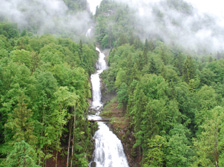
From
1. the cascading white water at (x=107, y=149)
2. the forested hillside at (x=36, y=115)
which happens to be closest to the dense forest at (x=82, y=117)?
the forested hillside at (x=36, y=115)

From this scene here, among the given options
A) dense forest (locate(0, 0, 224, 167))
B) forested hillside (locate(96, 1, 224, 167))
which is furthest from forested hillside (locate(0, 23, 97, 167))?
forested hillside (locate(96, 1, 224, 167))

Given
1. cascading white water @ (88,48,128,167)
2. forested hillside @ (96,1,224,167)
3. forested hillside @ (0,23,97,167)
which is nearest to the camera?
forested hillside @ (0,23,97,167)

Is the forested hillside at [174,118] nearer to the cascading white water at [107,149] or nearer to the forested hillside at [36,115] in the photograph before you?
the cascading white water at [107,149]

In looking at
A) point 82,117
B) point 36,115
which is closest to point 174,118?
point 82,117

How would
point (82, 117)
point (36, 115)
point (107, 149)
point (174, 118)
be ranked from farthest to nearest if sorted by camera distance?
point (107, 149), point (174, 118), point (82, 117), point (36, 115)

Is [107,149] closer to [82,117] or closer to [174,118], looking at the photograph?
[82,117]

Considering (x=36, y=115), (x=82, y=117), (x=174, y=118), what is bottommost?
(x=36, y=115)

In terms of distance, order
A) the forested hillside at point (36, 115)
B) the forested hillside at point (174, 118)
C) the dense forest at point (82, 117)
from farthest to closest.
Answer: the forested hillside at point (174, 118)
the dense forest at point (82, 117)
the forested hillside at point (36, 115)

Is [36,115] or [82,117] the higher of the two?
[82,117]

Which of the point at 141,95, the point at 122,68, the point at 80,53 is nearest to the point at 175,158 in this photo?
the point at 141,95

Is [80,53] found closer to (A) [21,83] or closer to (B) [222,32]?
(A) [21,83]

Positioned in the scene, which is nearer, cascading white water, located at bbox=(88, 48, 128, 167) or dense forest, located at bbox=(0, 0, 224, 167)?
dense forest, located at bbox=(0, 0, 224, 167)

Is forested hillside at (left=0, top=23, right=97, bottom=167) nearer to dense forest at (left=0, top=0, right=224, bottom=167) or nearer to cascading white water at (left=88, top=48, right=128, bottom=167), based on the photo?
dense forest at (left=0, top=0, right=224, bottom=167)

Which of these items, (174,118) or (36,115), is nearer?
(36,115)
